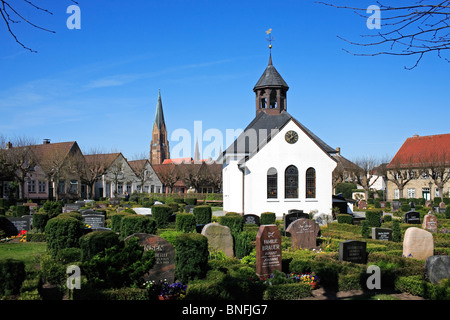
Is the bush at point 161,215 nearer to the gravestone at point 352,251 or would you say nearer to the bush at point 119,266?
the gravestone at point 352,251

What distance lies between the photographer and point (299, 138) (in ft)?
91.4

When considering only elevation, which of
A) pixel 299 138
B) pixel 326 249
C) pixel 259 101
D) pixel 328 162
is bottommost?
pixel 326 249

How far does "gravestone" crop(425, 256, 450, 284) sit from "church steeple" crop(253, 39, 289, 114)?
22.4 m

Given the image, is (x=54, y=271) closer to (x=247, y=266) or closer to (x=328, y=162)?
(x=247, y=266)

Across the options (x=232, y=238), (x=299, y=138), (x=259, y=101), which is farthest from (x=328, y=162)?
(x=232, y=238)

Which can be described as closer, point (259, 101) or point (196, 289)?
point (196, 289)

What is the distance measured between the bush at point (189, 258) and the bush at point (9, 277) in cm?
371

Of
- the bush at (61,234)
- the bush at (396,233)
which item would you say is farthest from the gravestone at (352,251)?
the bush at (61,234)

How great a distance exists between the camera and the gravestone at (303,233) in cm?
1551

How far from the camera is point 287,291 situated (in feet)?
30.6

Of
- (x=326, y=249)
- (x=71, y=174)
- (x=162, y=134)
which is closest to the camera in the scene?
(x=326, y=249)
